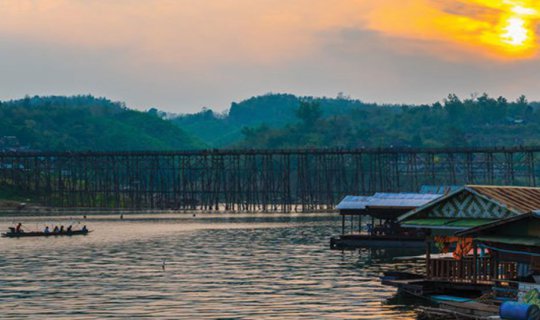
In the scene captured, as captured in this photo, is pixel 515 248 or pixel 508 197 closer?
pixel 515 248

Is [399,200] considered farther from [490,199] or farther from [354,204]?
[490,199]

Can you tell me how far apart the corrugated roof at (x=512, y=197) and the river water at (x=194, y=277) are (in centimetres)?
587

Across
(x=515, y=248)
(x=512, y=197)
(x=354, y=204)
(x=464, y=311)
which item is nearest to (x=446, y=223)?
(x=512, y=197)

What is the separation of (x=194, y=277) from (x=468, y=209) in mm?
18969

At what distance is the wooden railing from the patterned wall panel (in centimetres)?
189

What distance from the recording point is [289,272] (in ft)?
196

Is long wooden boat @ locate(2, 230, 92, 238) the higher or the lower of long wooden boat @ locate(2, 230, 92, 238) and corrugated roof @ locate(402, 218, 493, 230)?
the lower

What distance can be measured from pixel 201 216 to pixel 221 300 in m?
91.6

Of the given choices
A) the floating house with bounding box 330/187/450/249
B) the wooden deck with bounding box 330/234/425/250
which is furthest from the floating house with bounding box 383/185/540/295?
the wooden deck with bounding box 330/234/425/250

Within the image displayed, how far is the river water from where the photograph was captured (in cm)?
4372

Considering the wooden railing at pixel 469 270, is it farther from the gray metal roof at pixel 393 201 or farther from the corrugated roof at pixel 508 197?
the gray metal roof at pixel 393 201

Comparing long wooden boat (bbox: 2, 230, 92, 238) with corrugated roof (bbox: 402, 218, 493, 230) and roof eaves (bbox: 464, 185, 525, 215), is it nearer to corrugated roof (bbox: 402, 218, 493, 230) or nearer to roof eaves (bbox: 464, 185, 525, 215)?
corrugated roof (bbox: 402, 218, 493, 230)

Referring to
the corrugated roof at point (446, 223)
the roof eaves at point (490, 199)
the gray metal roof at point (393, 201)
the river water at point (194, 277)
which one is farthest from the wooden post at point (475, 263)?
the gray metal roof at point (393, 201)

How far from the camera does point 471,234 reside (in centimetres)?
4022
